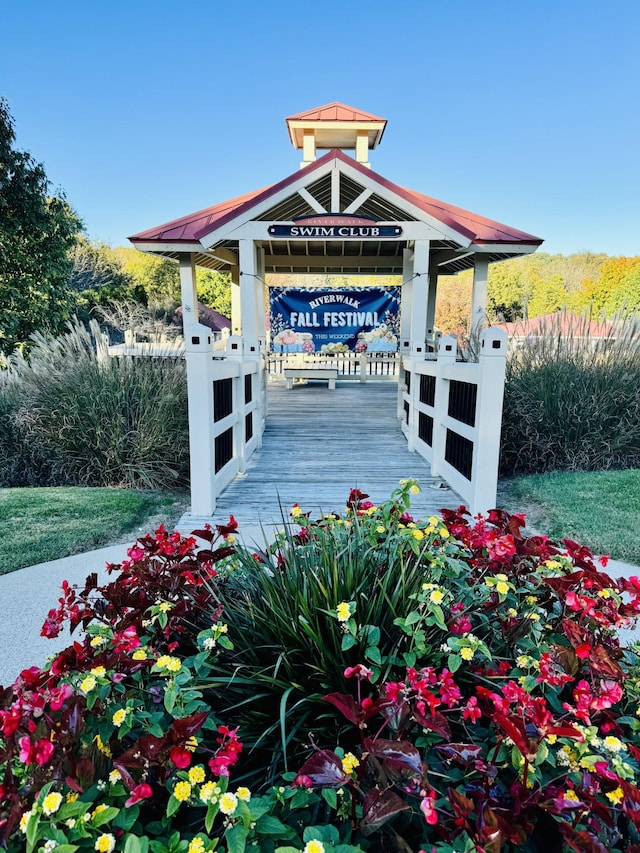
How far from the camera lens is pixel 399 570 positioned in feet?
6.15

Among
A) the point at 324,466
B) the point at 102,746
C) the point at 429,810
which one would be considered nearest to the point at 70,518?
the point at 324,466

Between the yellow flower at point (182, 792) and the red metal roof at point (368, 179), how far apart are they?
688 centimetres

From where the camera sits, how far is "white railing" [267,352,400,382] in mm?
13820

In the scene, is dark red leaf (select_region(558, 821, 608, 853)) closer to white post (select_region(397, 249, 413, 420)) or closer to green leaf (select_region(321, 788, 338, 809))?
green leaf (select_region(321, 788, 338, 809))

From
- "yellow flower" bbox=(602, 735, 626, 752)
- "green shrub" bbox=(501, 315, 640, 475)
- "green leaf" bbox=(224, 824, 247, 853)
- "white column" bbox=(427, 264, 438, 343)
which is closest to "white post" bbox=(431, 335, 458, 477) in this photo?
"green shrub" bbox=(501, 315, 640, 475)

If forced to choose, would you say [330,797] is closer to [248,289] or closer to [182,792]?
[182,792]

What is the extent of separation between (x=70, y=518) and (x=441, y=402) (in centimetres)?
396

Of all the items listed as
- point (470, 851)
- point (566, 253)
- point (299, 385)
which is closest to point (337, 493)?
point (470, 851)

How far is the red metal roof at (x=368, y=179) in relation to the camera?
6.89 metres

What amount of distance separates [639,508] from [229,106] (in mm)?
30033

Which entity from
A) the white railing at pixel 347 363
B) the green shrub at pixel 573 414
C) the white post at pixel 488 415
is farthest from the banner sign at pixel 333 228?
the white railing at pixel 347 363

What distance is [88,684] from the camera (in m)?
1.15

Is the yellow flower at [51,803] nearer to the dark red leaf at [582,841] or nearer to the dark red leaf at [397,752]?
the dark red leaf at [397,752]

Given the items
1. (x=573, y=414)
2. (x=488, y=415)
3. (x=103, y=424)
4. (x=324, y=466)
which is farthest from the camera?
(x=573, y=414)
